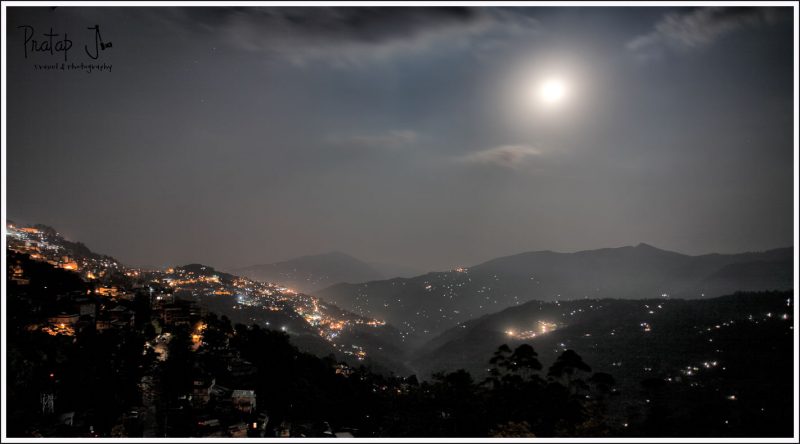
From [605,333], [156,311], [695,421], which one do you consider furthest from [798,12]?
[605,333]

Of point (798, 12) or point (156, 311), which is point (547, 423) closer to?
point (798, 12)

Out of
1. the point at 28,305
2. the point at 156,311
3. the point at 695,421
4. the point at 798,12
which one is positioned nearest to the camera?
the point at 798,12

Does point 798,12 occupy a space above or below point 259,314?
above

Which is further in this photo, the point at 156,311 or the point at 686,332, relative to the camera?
the point at 686,332

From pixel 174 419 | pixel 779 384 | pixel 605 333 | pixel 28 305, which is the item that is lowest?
pixel 605 333

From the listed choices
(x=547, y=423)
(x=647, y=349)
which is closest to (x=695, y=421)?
(x=547, y=423)

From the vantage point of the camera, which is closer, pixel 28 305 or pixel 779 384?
pixel 28 305

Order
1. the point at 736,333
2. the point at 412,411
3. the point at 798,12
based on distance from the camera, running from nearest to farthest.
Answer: the point at 798,12 → the point at 412,411 → the point at 736,333

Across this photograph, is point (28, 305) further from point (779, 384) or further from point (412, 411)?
point (779, 384)

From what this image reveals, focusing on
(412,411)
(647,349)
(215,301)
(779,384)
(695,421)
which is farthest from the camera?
(215,301)
